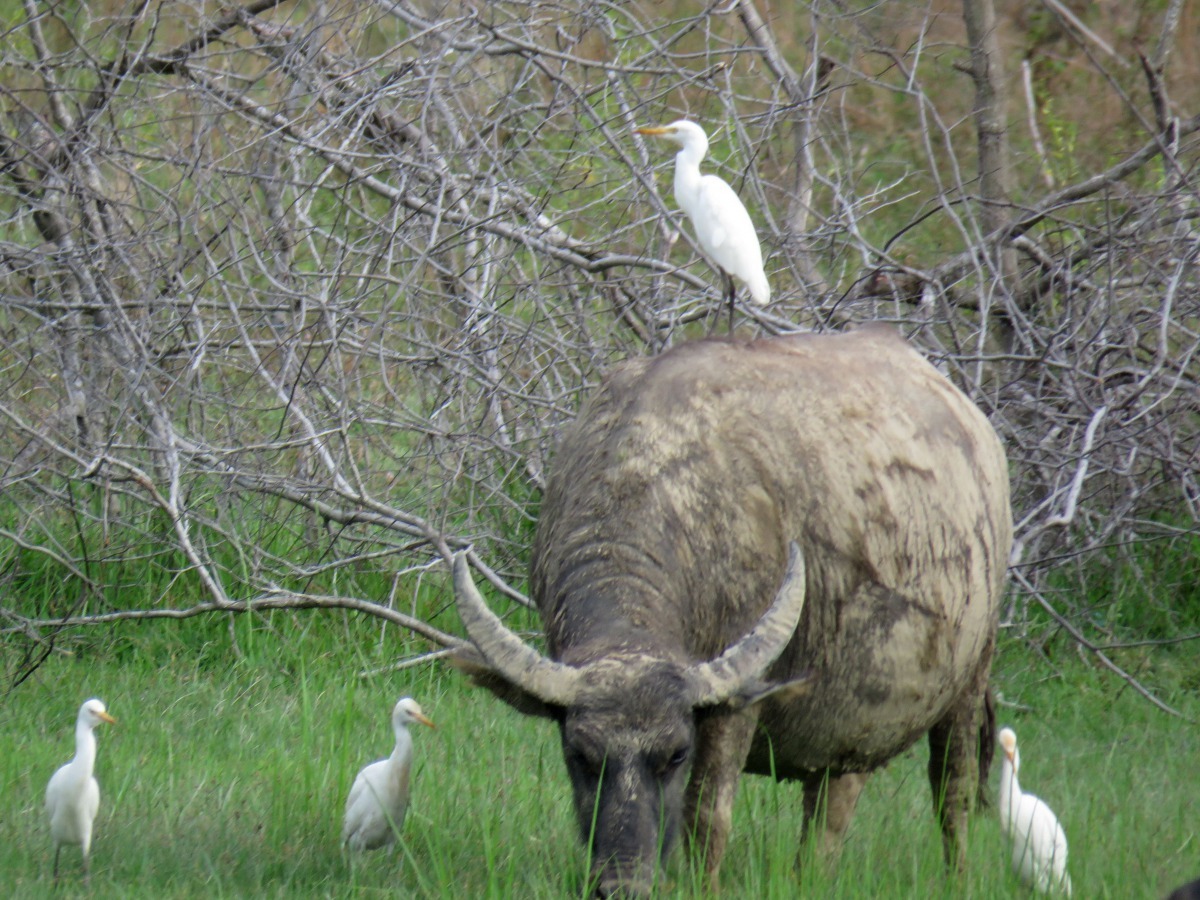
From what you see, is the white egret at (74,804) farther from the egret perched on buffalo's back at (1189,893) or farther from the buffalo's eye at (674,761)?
the egret perched on buffalo's back at (1189,893)

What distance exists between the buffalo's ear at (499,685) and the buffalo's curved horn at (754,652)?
37 cm

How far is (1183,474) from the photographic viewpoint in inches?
283

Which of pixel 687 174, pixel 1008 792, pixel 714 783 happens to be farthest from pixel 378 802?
pixel 687 174

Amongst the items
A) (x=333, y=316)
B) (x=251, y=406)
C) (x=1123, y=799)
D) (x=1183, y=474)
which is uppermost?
(x=333, y=316)

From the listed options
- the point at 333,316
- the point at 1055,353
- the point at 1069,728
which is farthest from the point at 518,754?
the point at 1055,353

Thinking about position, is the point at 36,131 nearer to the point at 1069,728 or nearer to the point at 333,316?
the point at 333,316

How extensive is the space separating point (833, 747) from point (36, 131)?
17.2 ft

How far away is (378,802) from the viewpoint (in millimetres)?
4770

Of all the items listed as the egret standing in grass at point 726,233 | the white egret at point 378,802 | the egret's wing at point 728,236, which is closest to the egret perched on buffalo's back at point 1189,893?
the white egret at point 378,802

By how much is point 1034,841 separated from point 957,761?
2.65ft

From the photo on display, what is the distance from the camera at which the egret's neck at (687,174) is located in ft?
21.4

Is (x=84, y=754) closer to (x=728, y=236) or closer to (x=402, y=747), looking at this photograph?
(x=402, y=747)

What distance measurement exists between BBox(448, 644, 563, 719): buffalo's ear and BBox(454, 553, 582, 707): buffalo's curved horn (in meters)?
0.06

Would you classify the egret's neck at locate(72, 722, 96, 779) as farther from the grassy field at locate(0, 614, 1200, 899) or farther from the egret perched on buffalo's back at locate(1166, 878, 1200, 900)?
the egret perched on buffalo's back at locate(1166, 878, 1200, 900)
